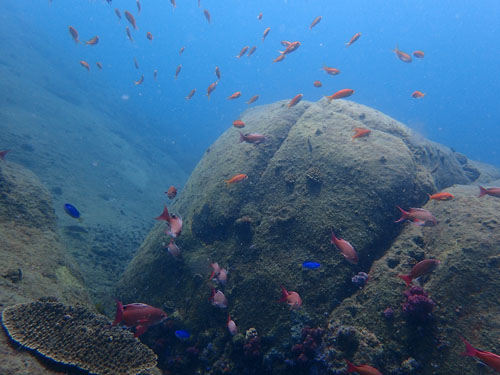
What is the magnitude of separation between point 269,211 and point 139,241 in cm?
865

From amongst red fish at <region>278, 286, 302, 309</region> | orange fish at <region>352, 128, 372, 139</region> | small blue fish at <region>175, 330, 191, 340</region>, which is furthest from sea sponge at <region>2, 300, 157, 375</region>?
orange fish at <region>352, 128, 372, 139</region>

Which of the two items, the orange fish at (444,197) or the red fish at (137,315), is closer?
the red fish at (137,315)

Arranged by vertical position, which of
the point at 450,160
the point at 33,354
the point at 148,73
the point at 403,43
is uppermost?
the point at 403,43

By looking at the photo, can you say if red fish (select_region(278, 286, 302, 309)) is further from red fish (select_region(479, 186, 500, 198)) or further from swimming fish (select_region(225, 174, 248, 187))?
Result: red fish (select_region(479, 186, 500, 198))

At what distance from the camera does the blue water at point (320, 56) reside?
106688 millimetres

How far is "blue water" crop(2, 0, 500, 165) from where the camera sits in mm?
106688

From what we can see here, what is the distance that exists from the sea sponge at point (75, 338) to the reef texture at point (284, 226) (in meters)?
1.93

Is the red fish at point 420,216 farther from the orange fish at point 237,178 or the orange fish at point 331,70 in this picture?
the orange fish at point 331,70

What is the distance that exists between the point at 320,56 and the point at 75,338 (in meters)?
167

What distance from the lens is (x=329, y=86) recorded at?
3984 inches

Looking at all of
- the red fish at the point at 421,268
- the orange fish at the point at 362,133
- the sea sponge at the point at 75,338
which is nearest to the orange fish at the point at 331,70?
the orange fish at the point at 362,133

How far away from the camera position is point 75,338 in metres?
3.28

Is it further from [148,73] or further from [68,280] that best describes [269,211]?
[148,73]

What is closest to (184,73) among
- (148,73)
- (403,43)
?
(148,73)
